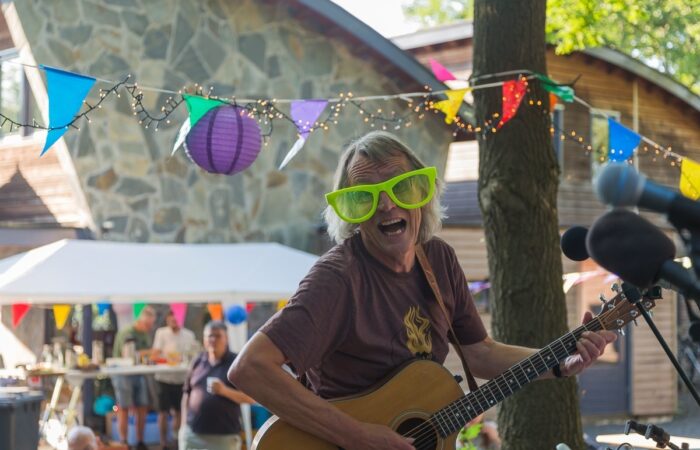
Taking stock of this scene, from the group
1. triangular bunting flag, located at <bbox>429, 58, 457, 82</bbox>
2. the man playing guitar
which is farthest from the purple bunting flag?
the man playing guitar

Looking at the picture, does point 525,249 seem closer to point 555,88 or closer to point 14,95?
point 555,88

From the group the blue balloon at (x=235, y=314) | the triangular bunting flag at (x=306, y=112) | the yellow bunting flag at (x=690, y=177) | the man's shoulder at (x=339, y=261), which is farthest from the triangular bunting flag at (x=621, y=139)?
the man's shoulder at (x=339, y=261)

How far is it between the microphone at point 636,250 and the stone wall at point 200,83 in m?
11.9

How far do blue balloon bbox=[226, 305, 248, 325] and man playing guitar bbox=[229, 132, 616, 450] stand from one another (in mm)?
8169

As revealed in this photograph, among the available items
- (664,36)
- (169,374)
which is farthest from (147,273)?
(664,36)

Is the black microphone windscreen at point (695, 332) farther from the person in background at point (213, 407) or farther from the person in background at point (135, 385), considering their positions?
the person in background at point (135, 385)

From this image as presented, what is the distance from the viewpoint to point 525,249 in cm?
592

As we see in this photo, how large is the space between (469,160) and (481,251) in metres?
2.87

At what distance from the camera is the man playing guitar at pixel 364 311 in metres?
3.01

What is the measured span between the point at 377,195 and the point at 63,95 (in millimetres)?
3875

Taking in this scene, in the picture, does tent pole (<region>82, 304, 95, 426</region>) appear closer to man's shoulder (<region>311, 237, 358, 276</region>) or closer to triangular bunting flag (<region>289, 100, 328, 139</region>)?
triangular bunting flag (<region>289, 100, 328, 139</region>)

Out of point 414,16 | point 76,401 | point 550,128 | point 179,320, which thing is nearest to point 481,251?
point 179,320

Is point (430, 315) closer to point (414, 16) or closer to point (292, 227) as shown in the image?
point (292, 227)

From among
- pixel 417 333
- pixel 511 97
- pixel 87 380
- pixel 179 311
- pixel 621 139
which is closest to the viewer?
pixel 417 333
